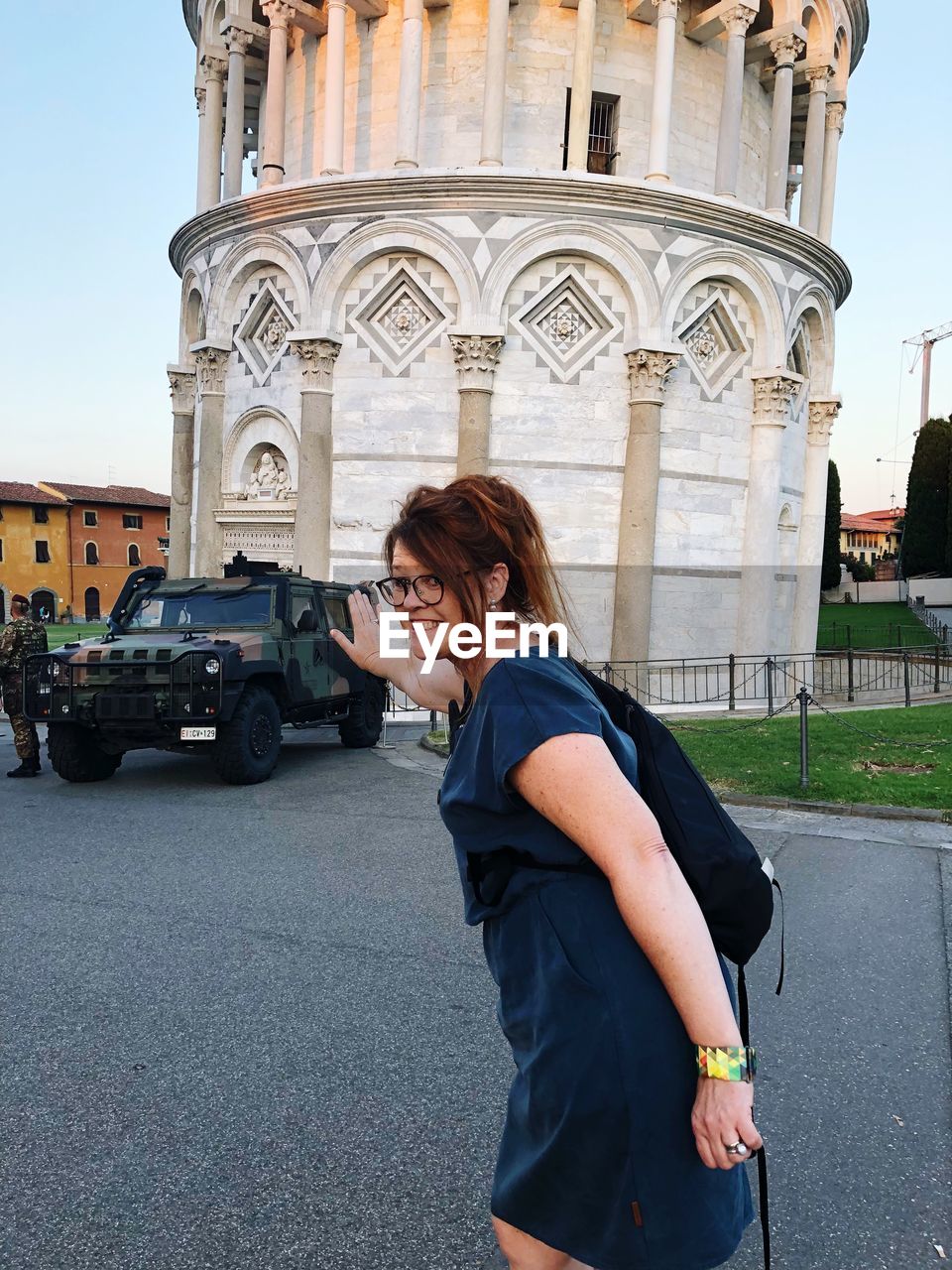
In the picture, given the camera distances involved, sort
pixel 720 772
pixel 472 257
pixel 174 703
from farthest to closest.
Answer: pixel 472 257 → pixel 720 772 → pixel 174 703

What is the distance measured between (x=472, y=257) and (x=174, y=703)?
12677mm

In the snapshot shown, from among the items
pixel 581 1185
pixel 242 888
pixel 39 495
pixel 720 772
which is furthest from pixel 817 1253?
pixel 39 495

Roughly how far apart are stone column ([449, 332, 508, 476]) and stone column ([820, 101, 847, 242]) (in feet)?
32.3

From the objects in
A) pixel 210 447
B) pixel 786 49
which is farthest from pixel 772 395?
pixel 210 447

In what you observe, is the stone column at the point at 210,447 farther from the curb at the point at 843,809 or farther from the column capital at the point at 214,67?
the curb at the point at 843,809

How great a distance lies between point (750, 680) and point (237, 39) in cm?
1923

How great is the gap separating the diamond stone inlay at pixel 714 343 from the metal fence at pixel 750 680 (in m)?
6.02

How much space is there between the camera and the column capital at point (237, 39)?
71.7 ft

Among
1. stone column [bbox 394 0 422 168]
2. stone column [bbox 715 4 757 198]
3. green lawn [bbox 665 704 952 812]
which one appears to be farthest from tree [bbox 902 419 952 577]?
green lawn [bbox 665 704 952 812]

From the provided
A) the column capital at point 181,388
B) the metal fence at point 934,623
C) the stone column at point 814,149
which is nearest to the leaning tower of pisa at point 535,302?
the stone column at point 814,149

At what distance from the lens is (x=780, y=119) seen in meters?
20.6

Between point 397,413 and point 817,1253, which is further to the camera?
point 397,413

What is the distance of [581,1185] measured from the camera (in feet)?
5.37

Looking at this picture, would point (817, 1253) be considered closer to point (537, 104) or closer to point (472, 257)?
point (472, 257)
